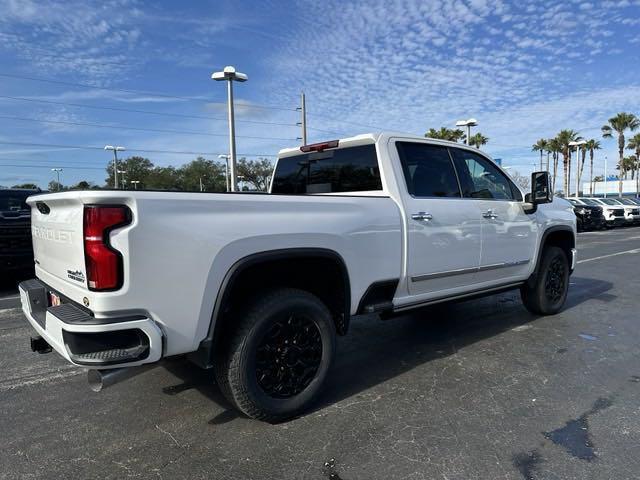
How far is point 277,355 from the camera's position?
9.94 ft

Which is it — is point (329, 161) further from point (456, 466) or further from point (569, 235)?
point (569, 235)

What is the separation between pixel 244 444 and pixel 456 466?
1216 millimetres

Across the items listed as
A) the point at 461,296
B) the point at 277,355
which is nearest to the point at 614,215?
the point at 461,296

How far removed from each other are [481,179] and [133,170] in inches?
2692

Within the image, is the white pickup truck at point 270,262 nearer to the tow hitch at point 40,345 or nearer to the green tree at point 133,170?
the tow hitch at point 40,345

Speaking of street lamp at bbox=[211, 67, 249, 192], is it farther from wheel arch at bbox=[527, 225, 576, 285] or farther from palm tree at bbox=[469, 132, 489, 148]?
palm tree at bbox=[469, 132, 489, 148]

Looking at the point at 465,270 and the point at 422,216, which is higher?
the point at 422,216

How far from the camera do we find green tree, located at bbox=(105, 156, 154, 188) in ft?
212

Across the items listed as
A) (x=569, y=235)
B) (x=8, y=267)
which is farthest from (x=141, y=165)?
(x=569, y=235)

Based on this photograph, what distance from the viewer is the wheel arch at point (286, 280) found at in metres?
2.71

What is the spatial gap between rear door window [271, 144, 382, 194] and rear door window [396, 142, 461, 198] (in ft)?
0.93

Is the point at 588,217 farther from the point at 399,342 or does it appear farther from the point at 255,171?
the point at 255,171

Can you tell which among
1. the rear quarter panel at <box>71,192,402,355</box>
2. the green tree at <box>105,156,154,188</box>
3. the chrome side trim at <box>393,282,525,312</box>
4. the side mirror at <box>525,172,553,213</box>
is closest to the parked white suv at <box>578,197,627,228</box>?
the side mirror at <box>525,172,553,213</box>

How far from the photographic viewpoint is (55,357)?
4.40 m
